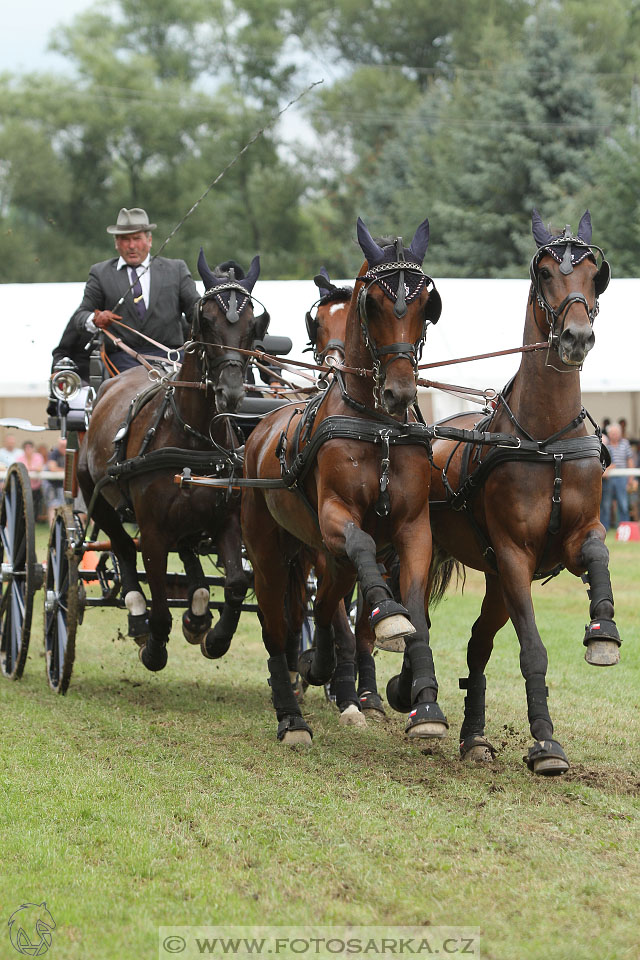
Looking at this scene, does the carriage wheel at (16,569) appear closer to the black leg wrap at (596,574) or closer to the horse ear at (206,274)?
the horse ear at (206,274)

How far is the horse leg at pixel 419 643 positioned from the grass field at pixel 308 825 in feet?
1.03

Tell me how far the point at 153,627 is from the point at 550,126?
2218cm

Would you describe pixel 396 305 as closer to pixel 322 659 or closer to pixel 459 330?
pixel 322 659

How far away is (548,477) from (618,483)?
48.5ft

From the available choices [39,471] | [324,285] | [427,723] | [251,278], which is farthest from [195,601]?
[39,471]

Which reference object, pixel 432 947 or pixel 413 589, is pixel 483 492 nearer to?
pixel 413 589

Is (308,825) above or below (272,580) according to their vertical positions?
below

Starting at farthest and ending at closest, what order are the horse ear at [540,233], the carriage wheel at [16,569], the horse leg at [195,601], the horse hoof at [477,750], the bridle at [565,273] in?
the carriage wheel at [16,569] → the horse leg at [195,601] → the horse hoof at [477,750] → the horse ear at [540,233] → the bridle at [565,273]

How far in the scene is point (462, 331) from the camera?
1642 centimetres

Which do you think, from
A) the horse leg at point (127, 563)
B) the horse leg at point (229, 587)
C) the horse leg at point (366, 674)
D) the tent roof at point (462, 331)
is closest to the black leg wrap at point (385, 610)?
the horse leg at point (229, 587)

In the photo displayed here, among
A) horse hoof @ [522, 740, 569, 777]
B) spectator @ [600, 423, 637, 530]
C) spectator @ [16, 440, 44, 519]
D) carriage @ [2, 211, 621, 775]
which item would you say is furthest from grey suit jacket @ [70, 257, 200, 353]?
spectator @ [16, 440, 44, 519]

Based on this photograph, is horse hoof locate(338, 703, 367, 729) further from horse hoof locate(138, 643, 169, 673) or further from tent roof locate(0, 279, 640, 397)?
tent roof locate(0, 279, 640, 397)

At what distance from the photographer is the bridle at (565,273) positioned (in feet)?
17.0

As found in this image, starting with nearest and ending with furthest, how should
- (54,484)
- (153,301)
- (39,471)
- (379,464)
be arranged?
(379,464), (153,301), (39,471), (54,484)
